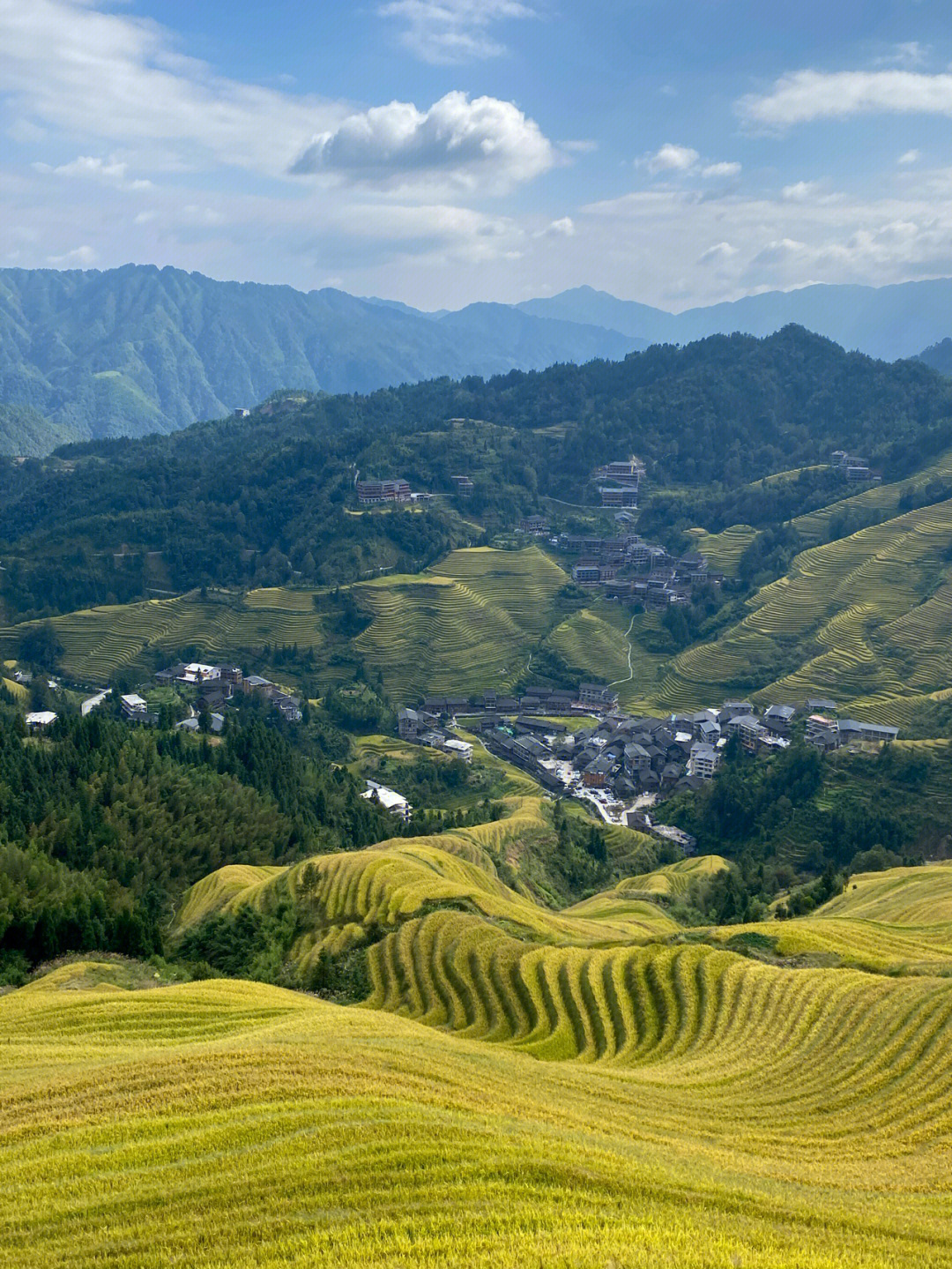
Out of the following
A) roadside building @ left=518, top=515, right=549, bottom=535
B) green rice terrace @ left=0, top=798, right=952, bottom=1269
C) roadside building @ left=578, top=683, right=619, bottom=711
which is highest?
roadside building @ left=518, top=515, right=549, bottom=535

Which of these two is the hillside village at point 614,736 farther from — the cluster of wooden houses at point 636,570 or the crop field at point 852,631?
the cluster of wooden houses at point 636,570

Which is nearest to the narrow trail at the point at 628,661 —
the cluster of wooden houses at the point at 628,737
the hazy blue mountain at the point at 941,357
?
the cluster of wooden houses at the point at 628,737

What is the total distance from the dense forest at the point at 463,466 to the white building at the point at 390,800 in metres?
31.9

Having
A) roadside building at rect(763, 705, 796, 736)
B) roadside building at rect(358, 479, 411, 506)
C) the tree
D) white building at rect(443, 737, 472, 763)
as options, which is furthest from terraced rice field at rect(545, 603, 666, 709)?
the tree

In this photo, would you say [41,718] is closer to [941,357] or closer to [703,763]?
[703,763]

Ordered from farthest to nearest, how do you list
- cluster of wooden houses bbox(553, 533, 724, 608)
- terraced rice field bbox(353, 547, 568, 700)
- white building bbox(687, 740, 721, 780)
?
cluster of wooden houses bbox(553, 533, 724, 608) < terraced rice field bbox(353, 547, 568, 700) < white building bbox(687, 740, 721, 780)

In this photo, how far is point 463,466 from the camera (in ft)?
313

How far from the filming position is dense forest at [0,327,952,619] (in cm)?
8356

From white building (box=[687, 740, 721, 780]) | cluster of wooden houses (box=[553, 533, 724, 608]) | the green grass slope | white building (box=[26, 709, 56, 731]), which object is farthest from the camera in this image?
cluster of wooden houses (box=[553, 533, 724, 608])

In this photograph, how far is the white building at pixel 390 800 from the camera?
46875mm

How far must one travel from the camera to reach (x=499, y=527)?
296 feet

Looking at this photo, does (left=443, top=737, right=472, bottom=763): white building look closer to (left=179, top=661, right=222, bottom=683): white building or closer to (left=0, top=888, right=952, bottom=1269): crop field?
(left=179, top=661, right=222, bottom=683): white building

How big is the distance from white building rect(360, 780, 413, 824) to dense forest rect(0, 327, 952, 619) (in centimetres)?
3188

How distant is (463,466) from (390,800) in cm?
5264
